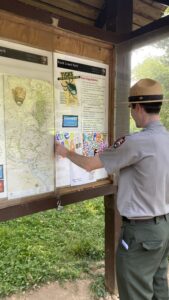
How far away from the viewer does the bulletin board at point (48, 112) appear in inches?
71.5

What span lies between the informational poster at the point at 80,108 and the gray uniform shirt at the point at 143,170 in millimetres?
505

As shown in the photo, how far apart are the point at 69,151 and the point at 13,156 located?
407 mm

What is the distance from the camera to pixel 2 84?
1760mm

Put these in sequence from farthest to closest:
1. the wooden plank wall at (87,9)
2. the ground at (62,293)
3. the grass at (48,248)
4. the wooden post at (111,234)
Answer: the grass at (48,248), the ground at (62,293), the wooden post at (111,234), the wooden plank wall at (87,9)

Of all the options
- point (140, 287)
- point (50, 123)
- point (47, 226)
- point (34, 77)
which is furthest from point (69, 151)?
point (47, 226)

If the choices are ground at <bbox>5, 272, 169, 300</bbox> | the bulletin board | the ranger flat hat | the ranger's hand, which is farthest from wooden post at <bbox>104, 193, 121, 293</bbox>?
the ranger flat hat

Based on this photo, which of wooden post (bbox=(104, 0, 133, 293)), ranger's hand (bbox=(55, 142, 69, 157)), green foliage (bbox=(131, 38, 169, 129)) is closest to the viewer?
ranger's hand (bbox=(55, 142, 69, 157))

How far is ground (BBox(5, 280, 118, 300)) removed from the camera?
2.89 metres

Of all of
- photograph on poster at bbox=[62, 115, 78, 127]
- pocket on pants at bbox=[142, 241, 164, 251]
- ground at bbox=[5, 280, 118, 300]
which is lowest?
ground at bbox=[5, 280, 118, 300]

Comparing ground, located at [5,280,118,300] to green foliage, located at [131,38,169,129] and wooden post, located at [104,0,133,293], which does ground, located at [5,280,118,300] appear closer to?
wooden post, located at [104,0,133,293]

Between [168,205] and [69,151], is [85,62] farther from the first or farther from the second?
[168,205]

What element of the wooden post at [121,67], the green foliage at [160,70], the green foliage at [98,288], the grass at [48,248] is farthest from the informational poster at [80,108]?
the grass at [48,248]

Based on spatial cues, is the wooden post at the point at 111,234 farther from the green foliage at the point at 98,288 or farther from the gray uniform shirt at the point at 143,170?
the gray uniform shirt at the point at 143,170

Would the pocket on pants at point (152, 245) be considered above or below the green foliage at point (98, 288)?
above
